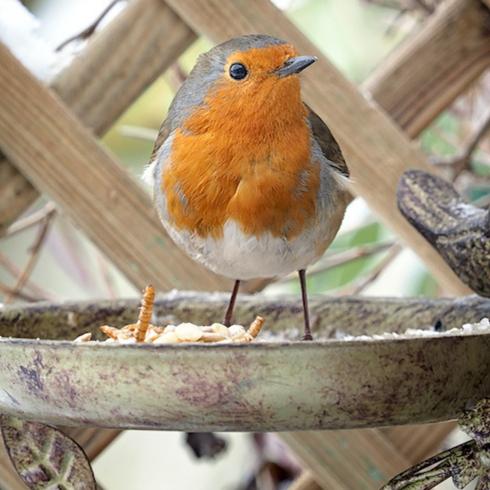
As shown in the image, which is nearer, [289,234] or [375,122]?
[289,234]

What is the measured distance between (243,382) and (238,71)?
0.43 meters

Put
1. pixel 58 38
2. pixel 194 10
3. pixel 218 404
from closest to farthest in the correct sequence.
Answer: pixel 218 404, pixel 194 10, pixel 58 38

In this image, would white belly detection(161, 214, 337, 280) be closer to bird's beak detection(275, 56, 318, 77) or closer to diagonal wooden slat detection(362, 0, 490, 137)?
bird's beak detection(275, 56, 318, 77)

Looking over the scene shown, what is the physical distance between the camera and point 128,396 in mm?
1091

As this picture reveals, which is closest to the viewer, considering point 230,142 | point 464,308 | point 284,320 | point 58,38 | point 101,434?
point 230,142

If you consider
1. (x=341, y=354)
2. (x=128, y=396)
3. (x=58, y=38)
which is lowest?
(x=341, y=354)

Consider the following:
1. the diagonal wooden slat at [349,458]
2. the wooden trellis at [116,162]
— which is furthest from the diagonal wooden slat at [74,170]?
the diagonal wooden slat at [349,458]

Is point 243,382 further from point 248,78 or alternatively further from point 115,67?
point 115,67

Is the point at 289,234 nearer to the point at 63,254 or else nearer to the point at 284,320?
the point at 284,320

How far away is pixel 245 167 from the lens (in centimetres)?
135

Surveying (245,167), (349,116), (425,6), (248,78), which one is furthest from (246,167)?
(425,6)

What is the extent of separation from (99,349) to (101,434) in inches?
41.5

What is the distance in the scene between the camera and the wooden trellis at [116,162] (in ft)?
6.53

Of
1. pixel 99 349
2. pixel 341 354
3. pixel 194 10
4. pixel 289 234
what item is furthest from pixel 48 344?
pixel 194 10
